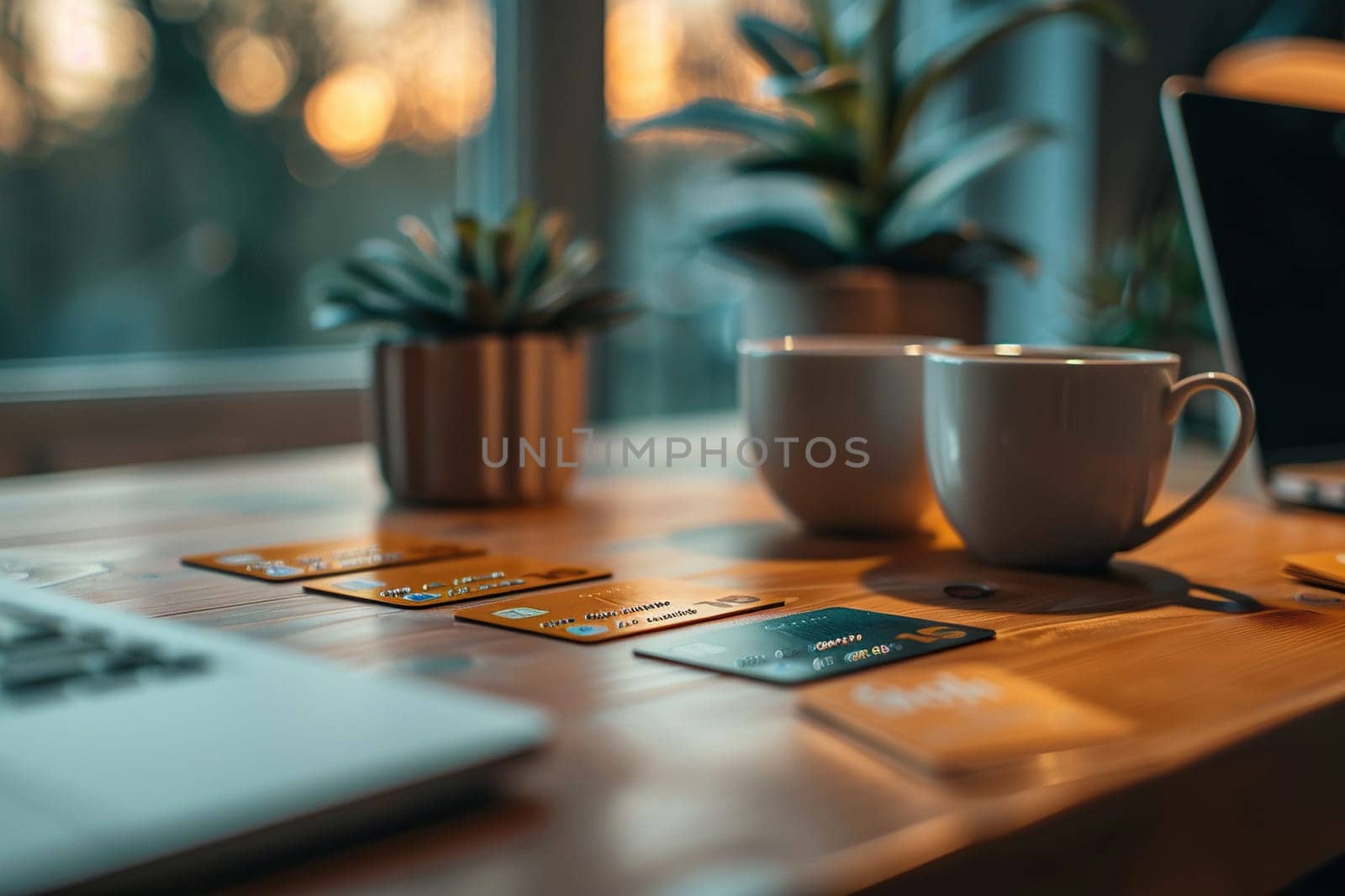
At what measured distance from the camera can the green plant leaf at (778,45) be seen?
3.96ft

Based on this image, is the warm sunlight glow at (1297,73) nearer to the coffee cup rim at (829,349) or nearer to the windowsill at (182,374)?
the coffee cup rim at (829,349)

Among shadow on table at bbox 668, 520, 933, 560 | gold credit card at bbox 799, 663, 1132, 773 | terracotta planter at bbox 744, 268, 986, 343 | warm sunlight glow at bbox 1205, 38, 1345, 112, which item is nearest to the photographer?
gold credit card at bbox 799, 663, 1132, 773

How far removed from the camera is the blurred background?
1.24m

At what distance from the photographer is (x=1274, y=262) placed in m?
0.96

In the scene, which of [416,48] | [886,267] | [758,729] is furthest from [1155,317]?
[758,729]

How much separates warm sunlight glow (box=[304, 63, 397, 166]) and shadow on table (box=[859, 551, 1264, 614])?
41.3 inches

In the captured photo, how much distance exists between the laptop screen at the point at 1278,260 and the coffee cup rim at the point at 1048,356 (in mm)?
280

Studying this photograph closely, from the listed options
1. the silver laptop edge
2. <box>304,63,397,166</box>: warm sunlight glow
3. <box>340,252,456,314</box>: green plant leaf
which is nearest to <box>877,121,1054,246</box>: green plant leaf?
the silver laptop edge

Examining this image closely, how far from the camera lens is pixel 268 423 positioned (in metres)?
1.39

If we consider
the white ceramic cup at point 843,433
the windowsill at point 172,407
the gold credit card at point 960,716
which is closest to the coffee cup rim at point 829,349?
the white ceramic cup at point 843,433

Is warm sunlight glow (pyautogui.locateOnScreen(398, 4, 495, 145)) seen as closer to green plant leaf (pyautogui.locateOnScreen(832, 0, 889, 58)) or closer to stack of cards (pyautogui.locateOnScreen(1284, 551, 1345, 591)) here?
green plant leaf (pyautogui.locateOnScreen(832, 0, 889, 58))

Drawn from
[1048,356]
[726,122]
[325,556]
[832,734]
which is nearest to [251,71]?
[726,122]

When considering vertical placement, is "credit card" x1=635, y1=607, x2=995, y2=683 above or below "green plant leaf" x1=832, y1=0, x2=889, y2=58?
below

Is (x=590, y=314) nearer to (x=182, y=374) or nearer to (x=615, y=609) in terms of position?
(x=615, y=609)
